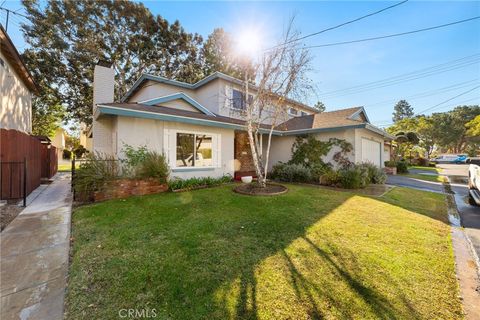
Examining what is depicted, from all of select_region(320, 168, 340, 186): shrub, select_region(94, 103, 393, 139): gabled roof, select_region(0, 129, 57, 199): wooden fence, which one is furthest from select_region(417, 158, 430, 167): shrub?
select_region(0, 129, 57, 199): wooden fence

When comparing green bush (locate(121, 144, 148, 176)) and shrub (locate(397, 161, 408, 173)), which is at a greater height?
green bush (locate(121, 144, 148, 176))

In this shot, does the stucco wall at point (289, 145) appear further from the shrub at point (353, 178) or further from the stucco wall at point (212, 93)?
the stucco wall at point (212, 93)

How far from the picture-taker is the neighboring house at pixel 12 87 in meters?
8.20

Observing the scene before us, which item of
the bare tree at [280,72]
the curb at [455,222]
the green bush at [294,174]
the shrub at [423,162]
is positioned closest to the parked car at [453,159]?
the shrub at [423,162]

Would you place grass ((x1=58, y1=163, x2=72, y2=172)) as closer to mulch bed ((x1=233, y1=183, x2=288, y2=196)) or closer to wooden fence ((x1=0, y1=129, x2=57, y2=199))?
wooden fence ((x1=0, y1=129, x2=57, y2=199))

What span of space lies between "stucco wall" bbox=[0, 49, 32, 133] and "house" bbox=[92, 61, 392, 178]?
125 inches

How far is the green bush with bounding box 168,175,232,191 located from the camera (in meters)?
8.43

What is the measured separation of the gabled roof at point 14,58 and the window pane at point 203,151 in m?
7.48

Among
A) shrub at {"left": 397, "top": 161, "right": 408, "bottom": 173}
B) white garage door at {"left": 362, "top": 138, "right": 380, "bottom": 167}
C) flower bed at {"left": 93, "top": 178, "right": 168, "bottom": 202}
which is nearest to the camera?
flower bed at {"left": 93, "top": 178, "right": 168, "bottom": 202}

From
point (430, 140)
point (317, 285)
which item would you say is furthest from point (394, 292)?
point (430, 140)

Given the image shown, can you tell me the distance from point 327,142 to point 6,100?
15.2m

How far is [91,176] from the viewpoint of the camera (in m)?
6.80

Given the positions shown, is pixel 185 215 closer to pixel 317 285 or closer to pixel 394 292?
pixel 317 285

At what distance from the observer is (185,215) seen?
17.6ft
